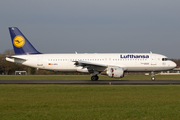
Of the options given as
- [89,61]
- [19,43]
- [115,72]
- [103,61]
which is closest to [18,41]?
[19,43]

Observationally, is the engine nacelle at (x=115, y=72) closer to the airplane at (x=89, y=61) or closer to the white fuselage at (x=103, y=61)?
the airplane at (x=89, y=61)

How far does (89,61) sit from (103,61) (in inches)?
83.0

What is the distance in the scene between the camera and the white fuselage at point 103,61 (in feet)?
108

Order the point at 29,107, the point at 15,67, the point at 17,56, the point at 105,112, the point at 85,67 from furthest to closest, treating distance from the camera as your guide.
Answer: the point at 15,67, the point at 17,56, the point at 85,67, the point at 29,107, the point at 105,112

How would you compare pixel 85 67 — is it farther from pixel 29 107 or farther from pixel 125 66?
pixel 29 107

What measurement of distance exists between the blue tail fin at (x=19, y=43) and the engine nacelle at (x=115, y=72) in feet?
43.9

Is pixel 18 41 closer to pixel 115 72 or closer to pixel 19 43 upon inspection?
pixel 19 43

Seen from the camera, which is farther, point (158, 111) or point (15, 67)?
point (15, 67)

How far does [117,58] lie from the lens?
3331 centimetres

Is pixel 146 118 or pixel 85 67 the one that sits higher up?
pixel 85 67

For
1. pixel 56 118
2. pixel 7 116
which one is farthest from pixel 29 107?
pixel 56 118

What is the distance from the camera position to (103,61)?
33562 millimetres

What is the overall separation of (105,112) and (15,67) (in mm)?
79034

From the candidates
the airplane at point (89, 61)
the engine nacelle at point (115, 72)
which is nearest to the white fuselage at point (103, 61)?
the airplane at point (89, 61)
